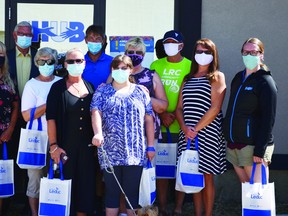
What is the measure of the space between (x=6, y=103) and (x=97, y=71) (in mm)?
955

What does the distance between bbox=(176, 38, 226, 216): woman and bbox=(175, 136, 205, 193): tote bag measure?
0.16 ft

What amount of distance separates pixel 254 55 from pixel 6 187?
8.85 feet

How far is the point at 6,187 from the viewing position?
5773mm

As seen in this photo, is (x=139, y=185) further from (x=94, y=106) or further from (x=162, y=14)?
(x=162, y=14)

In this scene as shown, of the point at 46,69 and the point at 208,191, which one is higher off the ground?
the point at 46,69

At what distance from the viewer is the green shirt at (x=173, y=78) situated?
6.02m

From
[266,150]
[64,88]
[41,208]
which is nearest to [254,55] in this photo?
[266,150]

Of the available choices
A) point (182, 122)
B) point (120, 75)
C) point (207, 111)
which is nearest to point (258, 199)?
point (207, 111)

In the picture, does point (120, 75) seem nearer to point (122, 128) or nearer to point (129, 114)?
point (129, 114)

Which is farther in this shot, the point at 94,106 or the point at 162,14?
the point at 162,14

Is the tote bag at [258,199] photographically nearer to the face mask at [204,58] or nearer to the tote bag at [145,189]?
the tote bag at [145,189]

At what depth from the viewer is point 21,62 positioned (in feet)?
20.4

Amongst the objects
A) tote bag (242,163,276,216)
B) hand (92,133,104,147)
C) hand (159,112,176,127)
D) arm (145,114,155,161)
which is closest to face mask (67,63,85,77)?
hand (92,133,104,147)

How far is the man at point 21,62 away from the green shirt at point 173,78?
1313mm
